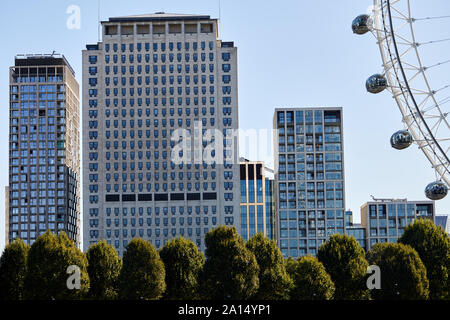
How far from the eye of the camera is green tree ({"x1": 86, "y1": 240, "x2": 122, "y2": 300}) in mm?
87562

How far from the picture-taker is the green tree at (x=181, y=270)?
88.2m

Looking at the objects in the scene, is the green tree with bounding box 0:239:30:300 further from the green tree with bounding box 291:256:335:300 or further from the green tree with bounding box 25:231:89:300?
the green tree with bounding box 291:256:335:300

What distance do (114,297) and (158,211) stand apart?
3975 inches

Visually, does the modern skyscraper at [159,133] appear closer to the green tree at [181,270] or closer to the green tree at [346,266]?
the green tree at [181,270]

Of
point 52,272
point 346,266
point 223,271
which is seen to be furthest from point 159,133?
point 52,272

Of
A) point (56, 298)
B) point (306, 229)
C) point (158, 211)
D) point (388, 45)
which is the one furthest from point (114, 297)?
point (306, 229)

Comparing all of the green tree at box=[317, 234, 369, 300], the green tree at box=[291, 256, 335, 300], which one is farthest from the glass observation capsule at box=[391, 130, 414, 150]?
the green tree at box=[317, 234, 369, 300]

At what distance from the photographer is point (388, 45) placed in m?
56.6

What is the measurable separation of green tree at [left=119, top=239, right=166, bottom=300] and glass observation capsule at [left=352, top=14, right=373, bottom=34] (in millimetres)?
37815

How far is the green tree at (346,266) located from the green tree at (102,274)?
22.7 m

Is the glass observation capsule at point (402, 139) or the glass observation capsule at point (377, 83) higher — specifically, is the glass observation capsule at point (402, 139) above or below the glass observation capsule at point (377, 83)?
below

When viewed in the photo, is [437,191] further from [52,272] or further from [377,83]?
[52,272]

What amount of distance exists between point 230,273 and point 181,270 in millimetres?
6064

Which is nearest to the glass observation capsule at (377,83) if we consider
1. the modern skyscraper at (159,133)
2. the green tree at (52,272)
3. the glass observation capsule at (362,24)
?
the glass observation capsule at (362,24)
